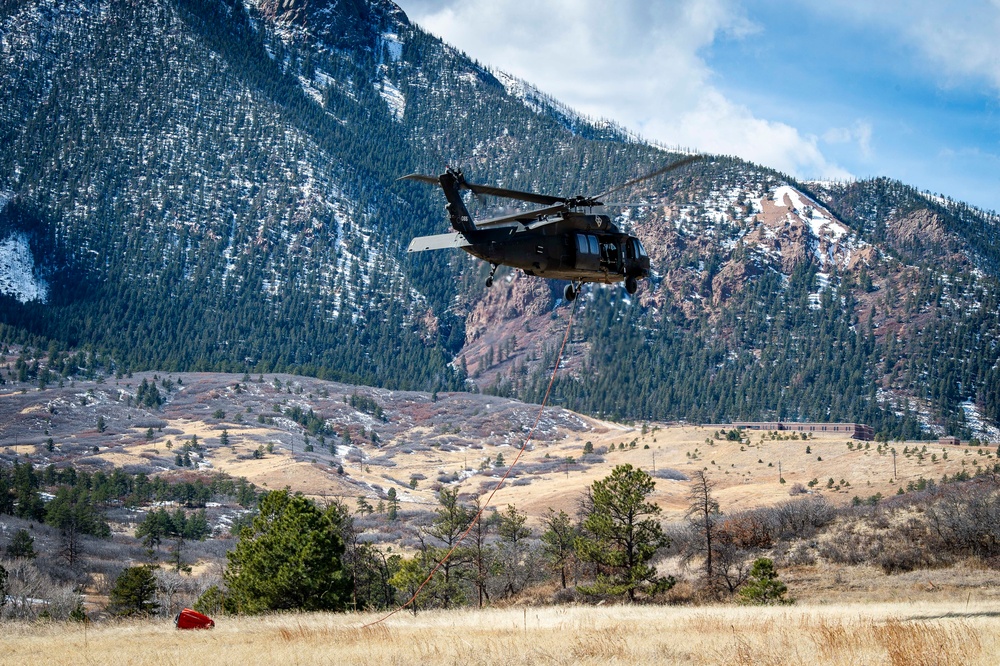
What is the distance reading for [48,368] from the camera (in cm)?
17088

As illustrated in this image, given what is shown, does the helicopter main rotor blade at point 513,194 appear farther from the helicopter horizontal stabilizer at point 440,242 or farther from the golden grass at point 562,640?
the golden grass at point 562,640

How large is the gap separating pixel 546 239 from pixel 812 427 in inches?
5449

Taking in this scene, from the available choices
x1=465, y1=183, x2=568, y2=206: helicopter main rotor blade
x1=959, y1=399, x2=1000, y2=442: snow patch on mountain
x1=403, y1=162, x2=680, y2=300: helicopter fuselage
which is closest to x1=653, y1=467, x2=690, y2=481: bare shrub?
x1=959, y1=399, x2=1000, y2=442: snow patch on mountain

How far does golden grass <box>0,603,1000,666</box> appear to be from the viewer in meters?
19.9

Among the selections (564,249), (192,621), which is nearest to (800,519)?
(564,249)

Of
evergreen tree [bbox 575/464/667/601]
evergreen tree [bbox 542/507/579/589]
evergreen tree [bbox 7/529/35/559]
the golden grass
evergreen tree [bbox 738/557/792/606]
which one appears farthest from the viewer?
evergreen tree [bbox 7/529/35/559]

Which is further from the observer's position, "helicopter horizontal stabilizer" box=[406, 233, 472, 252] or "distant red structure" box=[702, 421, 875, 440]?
"distant red structure" box=[702, 421, 875, 440]

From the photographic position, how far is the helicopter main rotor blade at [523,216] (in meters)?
26.5

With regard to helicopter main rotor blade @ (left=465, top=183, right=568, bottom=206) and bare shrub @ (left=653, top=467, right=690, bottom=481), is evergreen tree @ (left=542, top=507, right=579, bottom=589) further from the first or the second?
bare shrub @ (left=653, top=467, right=690, bottom=481)

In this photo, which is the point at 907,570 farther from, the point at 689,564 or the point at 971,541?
the point at 689,564

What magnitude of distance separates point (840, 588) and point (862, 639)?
2723 cm

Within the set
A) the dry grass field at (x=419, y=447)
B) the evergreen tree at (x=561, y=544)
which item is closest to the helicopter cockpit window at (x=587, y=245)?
the evergreen tree at (x=561, y=544)

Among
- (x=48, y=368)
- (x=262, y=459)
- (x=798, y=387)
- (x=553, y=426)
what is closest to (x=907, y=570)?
(x=262, y=459)

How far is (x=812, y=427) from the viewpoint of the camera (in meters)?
156
